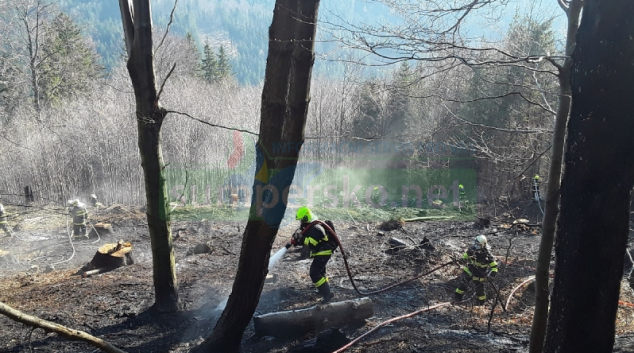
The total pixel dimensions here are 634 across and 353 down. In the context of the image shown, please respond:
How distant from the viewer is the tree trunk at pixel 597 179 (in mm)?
2268

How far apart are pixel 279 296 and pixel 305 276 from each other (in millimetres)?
1195

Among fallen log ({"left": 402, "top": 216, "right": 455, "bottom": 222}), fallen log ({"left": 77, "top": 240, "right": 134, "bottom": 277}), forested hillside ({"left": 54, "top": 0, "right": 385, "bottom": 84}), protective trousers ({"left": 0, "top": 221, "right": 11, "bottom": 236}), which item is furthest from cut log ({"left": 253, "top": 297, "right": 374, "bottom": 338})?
forested hillside ({"left": 54, "top": 0, "right": 385, "bottom": 84})

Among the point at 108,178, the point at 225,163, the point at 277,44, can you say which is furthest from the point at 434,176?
the point at 277,44

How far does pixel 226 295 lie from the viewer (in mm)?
6672

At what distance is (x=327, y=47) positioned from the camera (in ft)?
14.0

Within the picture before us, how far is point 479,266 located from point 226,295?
14.2 ft

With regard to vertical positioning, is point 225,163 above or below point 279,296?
above

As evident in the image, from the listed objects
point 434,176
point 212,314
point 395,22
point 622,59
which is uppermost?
point 395,22

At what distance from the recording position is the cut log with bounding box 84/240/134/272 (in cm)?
825

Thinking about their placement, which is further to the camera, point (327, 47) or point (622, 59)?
point (327, 47)

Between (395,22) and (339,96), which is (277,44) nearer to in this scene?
(395,22)

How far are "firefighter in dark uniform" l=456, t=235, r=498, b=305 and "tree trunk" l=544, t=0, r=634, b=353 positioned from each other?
4.36m

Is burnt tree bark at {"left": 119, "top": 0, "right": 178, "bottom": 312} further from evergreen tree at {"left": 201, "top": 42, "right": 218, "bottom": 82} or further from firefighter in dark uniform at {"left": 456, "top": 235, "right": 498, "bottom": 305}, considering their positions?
evergreen tree at {"left": 201, "top": 42, "right": 218, "bottom": 82}

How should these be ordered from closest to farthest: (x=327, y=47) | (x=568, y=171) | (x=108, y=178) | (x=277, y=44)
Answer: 1. (x=568, y=171)
2. (x=277, y=44)
3. (x=327, y=47)
4. (x=108, y=178)
